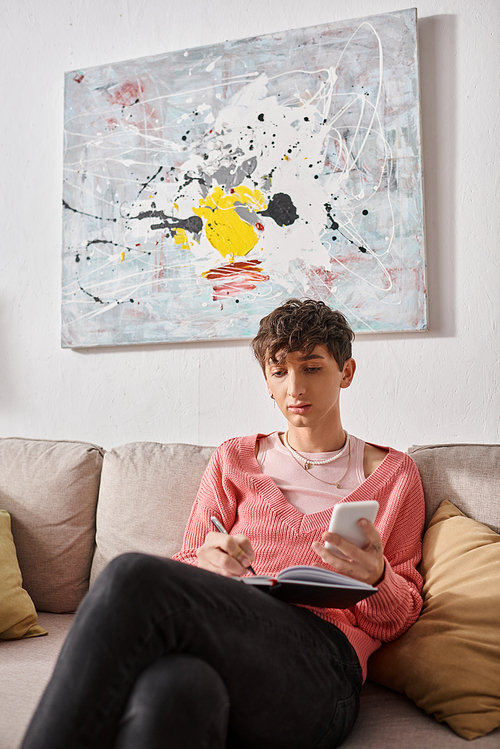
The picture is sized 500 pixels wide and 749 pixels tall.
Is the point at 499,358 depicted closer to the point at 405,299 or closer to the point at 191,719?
the point at 405,299

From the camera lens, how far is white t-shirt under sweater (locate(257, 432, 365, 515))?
54.9 inches

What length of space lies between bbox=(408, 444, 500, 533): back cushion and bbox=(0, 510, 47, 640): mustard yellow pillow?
1.01 meters

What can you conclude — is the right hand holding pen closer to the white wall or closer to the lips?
the lips

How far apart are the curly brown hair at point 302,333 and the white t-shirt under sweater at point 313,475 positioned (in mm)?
217

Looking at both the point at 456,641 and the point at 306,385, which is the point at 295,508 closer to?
the point at 306,385

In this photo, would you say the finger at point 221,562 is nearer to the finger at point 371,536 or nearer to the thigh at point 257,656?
the thigh at point 257,656

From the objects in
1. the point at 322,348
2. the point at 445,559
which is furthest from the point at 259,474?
the point at 445,559

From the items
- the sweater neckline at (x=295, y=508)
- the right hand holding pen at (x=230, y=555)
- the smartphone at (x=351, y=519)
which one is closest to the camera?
the smartphone at (x=351, y=519)

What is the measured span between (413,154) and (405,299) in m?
0.41

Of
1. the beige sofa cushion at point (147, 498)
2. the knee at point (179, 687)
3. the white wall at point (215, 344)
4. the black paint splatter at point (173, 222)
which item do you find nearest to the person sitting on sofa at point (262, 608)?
the knee at point (179, 687)

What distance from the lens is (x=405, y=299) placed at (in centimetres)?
174

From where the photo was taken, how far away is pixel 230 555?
1.11m

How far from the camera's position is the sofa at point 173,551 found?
1085 millimetres

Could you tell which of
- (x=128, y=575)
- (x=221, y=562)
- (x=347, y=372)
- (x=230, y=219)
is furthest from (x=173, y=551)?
(x=230, y=219)
